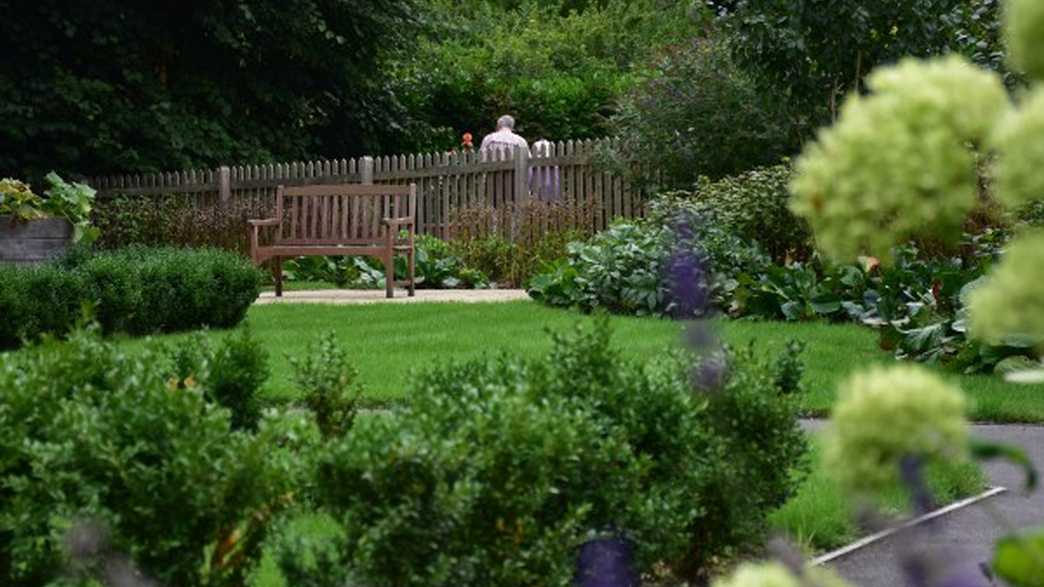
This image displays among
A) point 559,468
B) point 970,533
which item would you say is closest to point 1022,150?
point 559,468

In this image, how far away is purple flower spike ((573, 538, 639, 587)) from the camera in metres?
3.46

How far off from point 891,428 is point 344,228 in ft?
48.5

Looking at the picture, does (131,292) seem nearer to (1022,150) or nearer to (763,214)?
(763,214)

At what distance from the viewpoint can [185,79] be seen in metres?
22.5

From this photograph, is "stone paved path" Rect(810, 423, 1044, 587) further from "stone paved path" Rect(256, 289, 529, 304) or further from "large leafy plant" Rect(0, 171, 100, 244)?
"large leafy plant" Rect(0, 171, 100, 244)

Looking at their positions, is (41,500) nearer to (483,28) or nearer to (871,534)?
(871,534)

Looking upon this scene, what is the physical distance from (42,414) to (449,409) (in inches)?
35.0

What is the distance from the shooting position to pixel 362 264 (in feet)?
56.4

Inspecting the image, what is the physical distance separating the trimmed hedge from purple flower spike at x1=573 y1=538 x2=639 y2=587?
270 inches

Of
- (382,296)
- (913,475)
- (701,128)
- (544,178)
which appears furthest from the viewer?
(544,178)

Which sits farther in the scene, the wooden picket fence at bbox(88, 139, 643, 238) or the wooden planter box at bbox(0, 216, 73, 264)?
the wooden picket fence at bbox(88, 139, 643, 238)

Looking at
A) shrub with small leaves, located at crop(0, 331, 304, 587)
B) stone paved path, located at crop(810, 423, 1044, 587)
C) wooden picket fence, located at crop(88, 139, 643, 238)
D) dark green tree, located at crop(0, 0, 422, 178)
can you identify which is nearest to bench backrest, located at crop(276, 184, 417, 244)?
wooden picket fence, located at crop(88, 139, 643, 238)

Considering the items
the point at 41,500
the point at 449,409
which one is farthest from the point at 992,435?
the point at 41,500

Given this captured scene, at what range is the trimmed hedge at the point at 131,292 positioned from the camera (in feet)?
33.4
